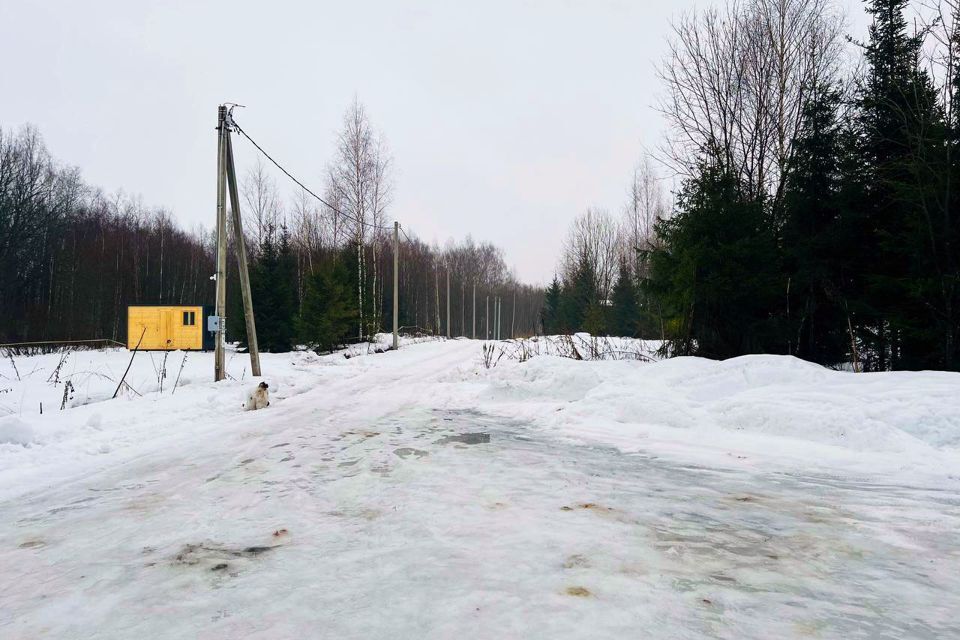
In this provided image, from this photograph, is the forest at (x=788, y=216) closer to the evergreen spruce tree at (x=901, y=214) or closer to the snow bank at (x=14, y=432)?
the evergreen spruce tree at (x=901, y=214)

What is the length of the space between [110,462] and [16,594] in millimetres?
3224

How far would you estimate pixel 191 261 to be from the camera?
4816 cm

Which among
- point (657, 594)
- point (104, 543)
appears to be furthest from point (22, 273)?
point (657, 594)

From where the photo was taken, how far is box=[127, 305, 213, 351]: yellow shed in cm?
2644

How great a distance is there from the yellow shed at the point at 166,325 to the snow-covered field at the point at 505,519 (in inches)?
846

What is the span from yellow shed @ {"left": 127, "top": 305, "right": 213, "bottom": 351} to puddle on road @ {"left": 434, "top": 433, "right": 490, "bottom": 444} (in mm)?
24905

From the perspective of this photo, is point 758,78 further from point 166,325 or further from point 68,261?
point 68,261

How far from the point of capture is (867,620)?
7.04 feet

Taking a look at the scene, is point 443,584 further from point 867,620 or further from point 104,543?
point 104,543

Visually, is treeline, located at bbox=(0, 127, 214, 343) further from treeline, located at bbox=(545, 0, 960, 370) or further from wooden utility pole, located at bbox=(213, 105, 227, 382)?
treeline, located at bbox=(545, 0, 960, 370)

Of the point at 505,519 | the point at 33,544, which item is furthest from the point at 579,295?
the point at 33,544

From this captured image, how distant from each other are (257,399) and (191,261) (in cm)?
4696

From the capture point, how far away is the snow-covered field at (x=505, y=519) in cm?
217

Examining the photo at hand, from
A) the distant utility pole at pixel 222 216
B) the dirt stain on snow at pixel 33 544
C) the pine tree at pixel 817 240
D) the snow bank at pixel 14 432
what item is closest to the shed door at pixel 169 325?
the distant utility pole at pixel 222 216
